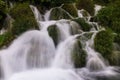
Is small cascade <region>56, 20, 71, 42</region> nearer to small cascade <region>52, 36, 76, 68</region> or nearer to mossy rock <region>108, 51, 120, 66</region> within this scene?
small cascade <region>52, 36, 76, 68</region>

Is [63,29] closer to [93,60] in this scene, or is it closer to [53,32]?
[53,32]

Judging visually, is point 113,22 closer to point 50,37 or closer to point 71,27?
point 71,27

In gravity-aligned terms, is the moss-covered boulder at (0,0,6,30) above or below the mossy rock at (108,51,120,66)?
above

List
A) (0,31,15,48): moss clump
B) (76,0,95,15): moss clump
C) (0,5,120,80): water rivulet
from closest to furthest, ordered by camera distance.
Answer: (0,5,120,80): water rivulet → (0,31,15,48): moss clump → (76,0,95,15): moss clump

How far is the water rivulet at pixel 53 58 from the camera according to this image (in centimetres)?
1612

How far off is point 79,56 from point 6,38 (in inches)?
163

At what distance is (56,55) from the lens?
696 inches

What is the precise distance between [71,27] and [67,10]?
3245mm

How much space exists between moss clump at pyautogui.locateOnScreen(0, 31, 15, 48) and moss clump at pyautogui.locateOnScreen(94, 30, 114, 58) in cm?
469

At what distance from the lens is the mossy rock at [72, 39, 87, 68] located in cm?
1728

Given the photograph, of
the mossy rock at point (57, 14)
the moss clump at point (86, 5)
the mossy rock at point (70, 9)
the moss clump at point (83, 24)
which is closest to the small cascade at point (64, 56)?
the moss clump at point (83, 24)

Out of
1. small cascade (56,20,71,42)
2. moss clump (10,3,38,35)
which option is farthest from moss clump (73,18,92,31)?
moss clump (10,3,38,35)

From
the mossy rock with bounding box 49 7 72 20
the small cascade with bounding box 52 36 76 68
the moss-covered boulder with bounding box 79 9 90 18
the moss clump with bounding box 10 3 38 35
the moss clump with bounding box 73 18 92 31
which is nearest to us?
the small cascade with bounding box 52 36 76 68

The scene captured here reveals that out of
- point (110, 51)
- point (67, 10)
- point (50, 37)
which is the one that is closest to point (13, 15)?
point (50, 37)
